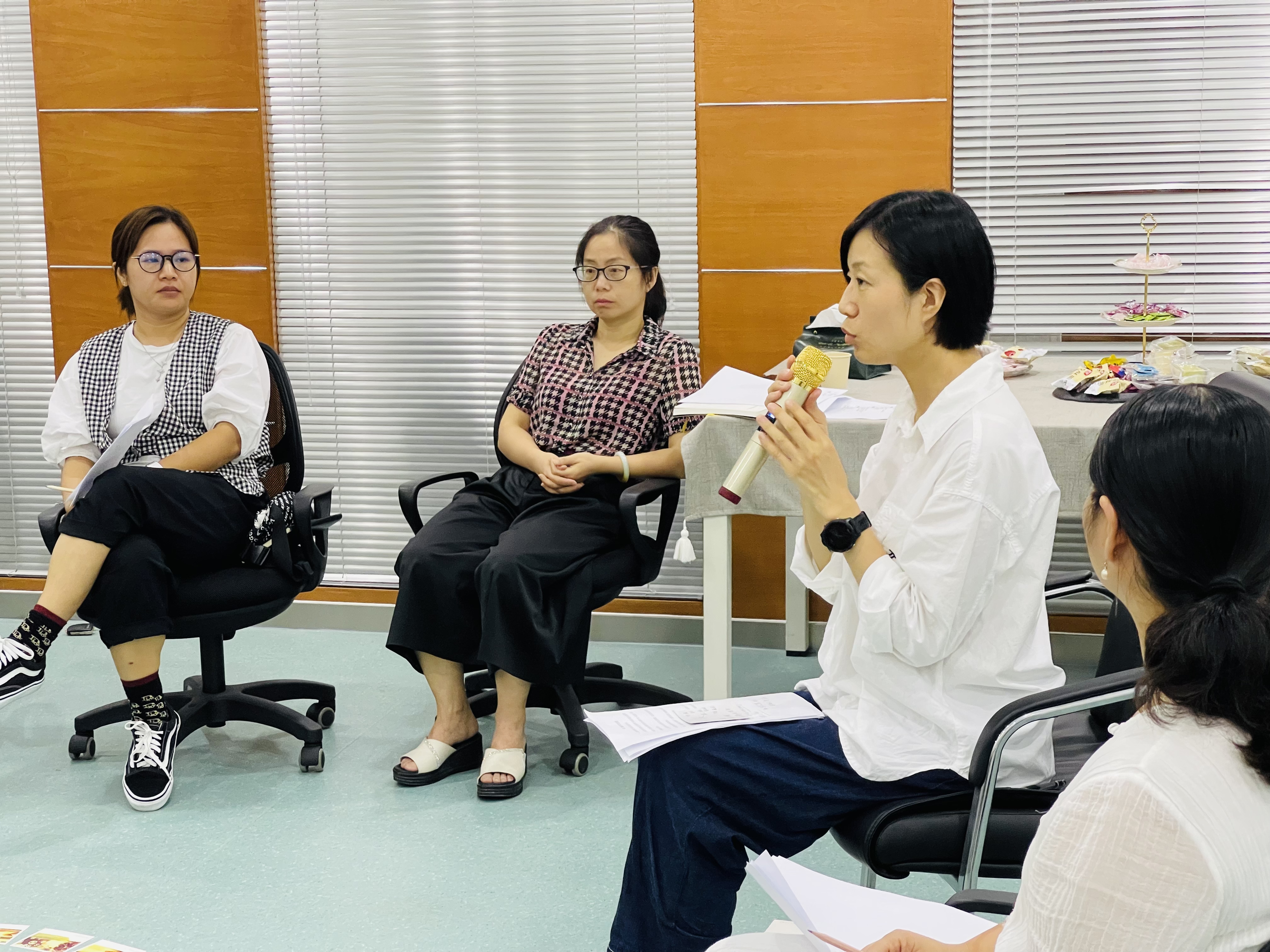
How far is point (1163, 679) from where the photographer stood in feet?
3.30

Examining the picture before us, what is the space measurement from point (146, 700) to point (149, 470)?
1.81 ft

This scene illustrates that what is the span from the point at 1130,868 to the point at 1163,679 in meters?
0.15

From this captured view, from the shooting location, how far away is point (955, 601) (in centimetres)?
175

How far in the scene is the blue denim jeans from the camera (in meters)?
1.82

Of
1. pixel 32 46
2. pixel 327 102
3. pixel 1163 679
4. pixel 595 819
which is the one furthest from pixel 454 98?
pixel 1163 679

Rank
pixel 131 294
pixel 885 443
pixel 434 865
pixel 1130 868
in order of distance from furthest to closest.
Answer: pixel 131 294
pixel 434 865
pixel 885 443
pixel 1130 868

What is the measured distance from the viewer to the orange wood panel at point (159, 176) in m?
4.12

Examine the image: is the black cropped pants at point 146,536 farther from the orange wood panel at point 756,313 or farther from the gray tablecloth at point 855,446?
the orange wood panel at point 756,313

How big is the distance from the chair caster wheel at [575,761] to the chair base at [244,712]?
0.60 m

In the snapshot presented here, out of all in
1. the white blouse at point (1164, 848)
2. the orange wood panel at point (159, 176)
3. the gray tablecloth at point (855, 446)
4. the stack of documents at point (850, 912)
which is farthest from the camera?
the orange wood panel at point (159, 176)

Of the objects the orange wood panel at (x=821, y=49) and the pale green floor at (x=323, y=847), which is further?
the orange wood panel at (x=821, y=49)

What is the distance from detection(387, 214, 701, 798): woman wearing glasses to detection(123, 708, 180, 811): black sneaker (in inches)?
21.0

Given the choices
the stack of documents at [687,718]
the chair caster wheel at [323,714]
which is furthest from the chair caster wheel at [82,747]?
the stack of documents at [687,718]

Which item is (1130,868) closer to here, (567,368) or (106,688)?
(567,368)
